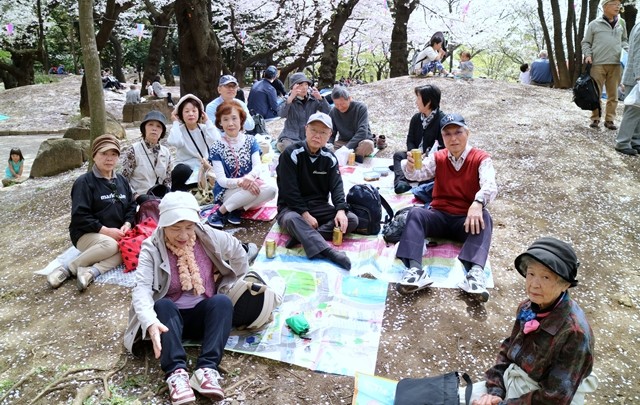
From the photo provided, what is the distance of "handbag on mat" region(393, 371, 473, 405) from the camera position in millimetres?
2510

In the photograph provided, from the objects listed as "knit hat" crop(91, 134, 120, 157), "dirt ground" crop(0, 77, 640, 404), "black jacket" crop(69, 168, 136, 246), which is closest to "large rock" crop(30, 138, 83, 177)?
"dirt ground" crop(0, 77, 640, 404)

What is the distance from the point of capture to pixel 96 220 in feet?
13.8

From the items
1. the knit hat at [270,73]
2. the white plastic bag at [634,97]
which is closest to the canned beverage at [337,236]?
the white plastic bag at [634,97]

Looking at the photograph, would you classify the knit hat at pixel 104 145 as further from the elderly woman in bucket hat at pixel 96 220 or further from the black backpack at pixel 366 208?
the black backpack at pixel 366 208

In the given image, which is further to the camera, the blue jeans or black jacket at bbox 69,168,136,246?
black jacket at bbox 69,168,136,246

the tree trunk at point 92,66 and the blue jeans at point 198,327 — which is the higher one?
the tree trunk at point 92,66

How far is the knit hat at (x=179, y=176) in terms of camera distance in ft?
18.1

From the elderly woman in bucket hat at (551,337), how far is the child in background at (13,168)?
32.8 feet

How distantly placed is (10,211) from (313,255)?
544 centimetres

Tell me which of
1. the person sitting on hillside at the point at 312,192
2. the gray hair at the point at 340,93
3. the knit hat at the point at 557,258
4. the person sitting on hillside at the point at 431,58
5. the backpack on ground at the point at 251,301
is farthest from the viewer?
the person sitting on hillside at the point at 431,58

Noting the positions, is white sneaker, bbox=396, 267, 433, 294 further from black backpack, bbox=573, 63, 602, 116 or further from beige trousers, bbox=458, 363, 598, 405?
black backpack, bbox=573, 63, 602, 116

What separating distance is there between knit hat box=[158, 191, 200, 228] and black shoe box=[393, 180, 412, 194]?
3.28 meters

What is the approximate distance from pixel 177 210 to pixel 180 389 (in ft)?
3.51

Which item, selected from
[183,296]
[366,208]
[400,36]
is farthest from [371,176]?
[400,36]
